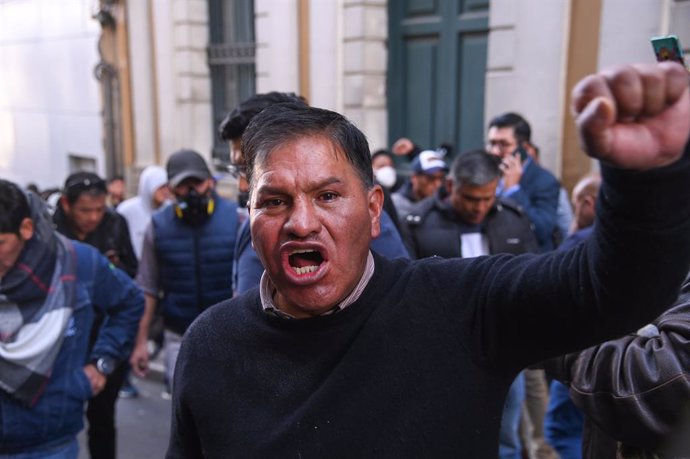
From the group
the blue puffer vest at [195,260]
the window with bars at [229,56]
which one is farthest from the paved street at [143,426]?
the window with bars at [229,56]

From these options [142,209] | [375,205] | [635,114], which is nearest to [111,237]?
[142,209]

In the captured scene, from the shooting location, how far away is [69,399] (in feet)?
9.36

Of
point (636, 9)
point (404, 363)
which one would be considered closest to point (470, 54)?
point (636, 9)

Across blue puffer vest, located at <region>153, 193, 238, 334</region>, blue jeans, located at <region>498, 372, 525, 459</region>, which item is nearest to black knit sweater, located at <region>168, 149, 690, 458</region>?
blue puffer vest, located at <region>153, 193, 238, 334</region>

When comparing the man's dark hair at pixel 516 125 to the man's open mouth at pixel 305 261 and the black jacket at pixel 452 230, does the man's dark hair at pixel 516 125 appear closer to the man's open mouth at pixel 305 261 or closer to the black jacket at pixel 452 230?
the black jacket at pixel 452 230

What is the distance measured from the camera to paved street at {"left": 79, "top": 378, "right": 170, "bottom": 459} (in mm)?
4758

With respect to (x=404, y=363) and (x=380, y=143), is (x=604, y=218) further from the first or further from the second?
(x=380, y=143)

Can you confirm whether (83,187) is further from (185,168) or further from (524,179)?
(524,179)

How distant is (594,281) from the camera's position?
109cm

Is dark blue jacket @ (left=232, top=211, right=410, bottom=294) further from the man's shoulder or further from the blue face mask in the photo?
the blue face mask

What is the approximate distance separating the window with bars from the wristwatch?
609 centimetres

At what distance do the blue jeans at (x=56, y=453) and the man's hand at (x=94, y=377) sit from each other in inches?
8.6

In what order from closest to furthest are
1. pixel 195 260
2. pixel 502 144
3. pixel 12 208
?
pixel 12 208, pixel 195 260, pixel 502 144

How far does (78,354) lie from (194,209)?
1.11 meters
